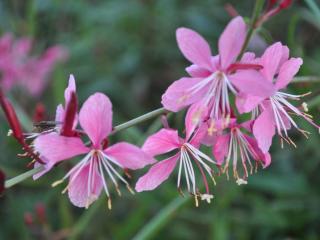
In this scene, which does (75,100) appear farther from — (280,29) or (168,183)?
(280,29)

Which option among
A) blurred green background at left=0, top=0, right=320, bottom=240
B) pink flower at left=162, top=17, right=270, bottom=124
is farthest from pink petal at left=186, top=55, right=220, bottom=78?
blurred green background at left=0, top=0, right=320, bottom=240

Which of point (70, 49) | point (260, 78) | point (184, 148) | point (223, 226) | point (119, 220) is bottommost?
point (119, 220)

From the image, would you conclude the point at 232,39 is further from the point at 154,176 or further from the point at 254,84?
the point at 154,176

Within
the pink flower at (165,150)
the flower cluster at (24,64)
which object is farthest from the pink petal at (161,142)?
the flower cluster at (24,64)

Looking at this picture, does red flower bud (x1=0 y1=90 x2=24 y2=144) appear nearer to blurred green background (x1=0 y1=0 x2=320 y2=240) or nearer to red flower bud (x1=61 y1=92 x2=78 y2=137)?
red flower bud (x1=61 y1=92 x2=78 y2=137)

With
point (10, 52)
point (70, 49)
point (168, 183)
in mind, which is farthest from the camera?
point (70, 49)

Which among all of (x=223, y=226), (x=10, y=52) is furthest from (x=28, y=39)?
(x=223, y=226)
